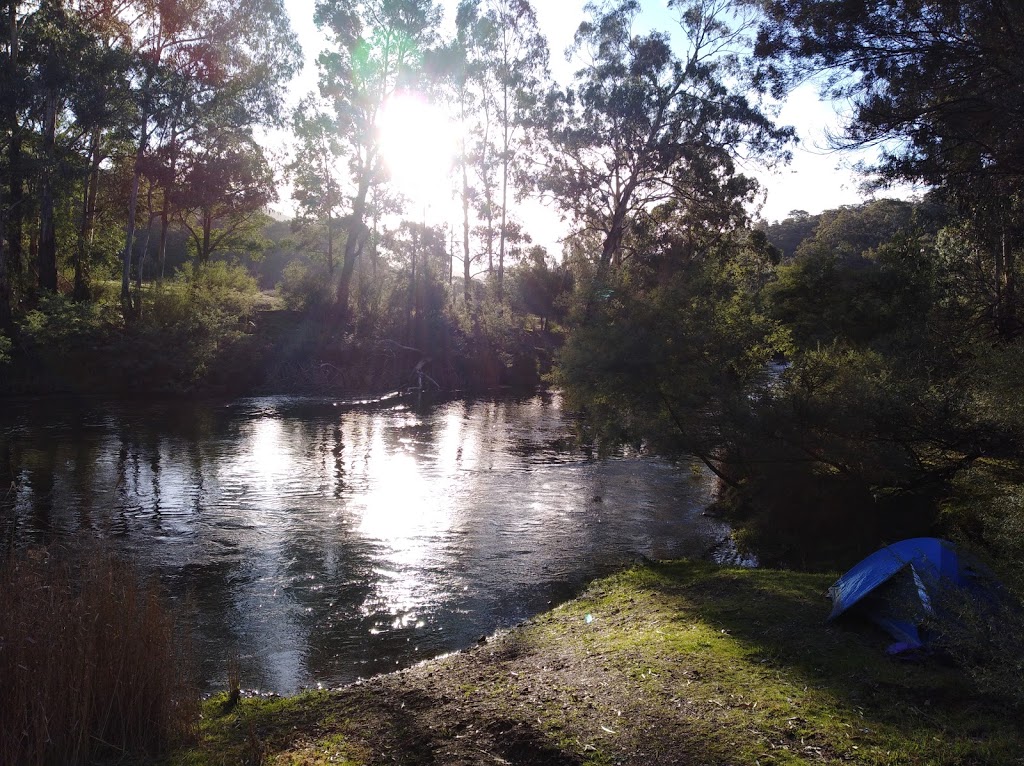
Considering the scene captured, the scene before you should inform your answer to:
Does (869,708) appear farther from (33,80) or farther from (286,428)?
(33,80)

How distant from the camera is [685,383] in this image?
1405 cm

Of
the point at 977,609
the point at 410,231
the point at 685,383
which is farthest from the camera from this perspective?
the point at 410,231

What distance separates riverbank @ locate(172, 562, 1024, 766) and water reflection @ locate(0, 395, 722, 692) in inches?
51.9

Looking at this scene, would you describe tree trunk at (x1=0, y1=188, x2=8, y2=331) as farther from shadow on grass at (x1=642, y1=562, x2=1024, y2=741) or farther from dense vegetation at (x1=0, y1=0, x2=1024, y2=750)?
shadow on grass at (x1=642, y1=562, x2=1024, y2=741)

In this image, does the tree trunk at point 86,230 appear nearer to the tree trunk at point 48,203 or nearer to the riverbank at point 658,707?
the tree trunk at point 48,203

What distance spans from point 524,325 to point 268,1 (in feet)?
68.2

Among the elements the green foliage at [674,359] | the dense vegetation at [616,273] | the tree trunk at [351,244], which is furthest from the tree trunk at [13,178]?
the green foliage at [674,359]

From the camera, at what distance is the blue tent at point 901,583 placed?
7.01 meters

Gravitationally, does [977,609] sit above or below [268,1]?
below

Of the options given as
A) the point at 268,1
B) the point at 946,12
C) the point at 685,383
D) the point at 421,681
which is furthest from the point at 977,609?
the point at 268,1

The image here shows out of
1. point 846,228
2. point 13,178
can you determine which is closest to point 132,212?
point 13,178

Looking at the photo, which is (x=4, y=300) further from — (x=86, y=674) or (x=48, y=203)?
(x=86, y=674)

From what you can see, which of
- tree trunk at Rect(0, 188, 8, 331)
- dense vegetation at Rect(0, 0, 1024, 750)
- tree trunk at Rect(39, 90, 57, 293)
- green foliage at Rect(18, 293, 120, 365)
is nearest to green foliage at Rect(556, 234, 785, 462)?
dense vegetation at Rect(0, 0, 1024, 750)

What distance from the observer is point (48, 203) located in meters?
29.4
